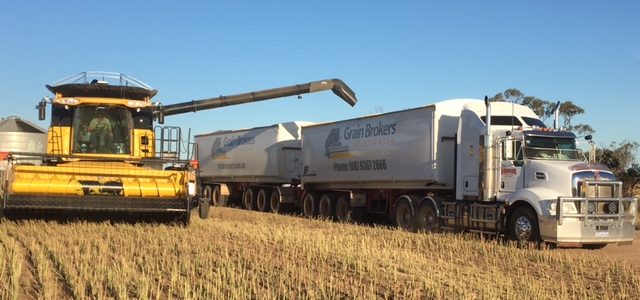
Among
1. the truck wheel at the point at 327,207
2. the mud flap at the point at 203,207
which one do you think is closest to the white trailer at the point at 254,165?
the truck wheel at the point at 327,207

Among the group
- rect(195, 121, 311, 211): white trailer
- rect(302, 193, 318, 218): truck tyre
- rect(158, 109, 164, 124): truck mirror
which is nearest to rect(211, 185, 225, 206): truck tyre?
rect(195, 121, 311, 211): white trailer

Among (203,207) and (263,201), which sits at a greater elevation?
(203,207)

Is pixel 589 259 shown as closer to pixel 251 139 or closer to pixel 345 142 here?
pixel 345 142

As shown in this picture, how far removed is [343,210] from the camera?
805 inches

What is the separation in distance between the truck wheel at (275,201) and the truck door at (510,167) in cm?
1132

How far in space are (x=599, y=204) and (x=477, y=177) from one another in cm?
274

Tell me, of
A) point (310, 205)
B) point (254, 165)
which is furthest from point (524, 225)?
point (254, 165)

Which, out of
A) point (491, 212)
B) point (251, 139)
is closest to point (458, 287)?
point (491, 212)

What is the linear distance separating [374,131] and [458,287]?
11.4 m

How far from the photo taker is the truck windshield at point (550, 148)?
13.8 meters

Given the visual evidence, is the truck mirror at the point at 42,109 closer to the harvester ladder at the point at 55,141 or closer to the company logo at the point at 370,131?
the harvester ladder at the point at 55,141

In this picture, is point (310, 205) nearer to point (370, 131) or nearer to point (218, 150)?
point (370, 131)

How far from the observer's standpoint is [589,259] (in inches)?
437

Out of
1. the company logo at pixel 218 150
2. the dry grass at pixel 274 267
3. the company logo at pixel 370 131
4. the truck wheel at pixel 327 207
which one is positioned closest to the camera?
the dry grass at pixel 274 267
